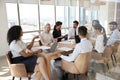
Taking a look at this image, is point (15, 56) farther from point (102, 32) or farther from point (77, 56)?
point (102, 32)

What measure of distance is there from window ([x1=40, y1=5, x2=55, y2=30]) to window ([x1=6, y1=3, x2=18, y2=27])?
46.7 inches

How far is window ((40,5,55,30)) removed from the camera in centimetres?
651

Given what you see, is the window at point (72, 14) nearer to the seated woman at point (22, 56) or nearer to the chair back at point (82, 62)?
the chair back at point (82, 62)

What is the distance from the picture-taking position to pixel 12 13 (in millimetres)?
5566

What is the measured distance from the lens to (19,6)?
18.8 feet

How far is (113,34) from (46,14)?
4471mm

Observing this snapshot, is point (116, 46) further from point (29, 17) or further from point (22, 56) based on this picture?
point (29, 17)

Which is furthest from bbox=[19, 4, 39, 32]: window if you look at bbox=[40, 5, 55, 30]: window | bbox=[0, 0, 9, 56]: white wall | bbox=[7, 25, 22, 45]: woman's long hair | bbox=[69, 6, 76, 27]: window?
bbox=[7, 25, 22, 45]: woman's long hair

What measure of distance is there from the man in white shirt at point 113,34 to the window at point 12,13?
3981 mm

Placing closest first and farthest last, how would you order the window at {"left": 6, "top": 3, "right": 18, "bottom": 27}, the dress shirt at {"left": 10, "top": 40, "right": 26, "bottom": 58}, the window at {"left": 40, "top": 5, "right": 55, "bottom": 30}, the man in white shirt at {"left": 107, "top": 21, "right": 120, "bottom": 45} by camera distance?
the man in white shirt at {"left": 107, "top": 21, "right": 120, "bottom": 45} < the dress shirt at {"left": 10, "top": 40, "right": 26, "bottom": 58} < the window at {"left": 6, "top": 3, "right": 18, "bottom": 27} < the window at {"left": 40, "top": 5, "right": 55, "bottom": 30}

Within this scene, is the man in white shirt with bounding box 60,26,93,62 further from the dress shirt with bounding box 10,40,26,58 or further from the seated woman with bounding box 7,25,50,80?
the dress shirt with bounding box 10,40,26,58

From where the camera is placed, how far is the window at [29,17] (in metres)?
5.94

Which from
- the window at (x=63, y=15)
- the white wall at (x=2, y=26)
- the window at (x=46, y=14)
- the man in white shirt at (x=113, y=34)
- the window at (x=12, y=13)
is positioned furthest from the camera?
the window at (x=63, y=15)

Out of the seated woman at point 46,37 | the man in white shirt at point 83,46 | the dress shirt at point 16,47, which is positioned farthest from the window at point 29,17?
the man in white shirt at point 83,46
